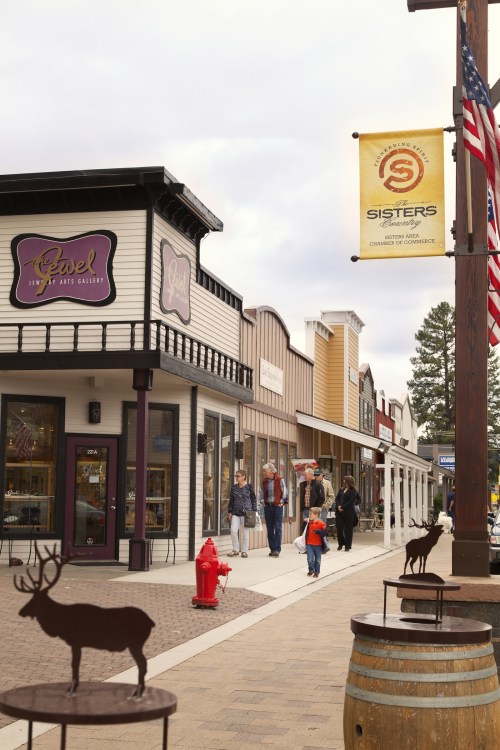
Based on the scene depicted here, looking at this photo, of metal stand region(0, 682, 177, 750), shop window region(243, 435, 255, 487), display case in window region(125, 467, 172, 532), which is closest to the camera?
metal stand region(0, 682, 177, 750)

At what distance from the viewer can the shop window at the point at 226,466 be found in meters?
20.3

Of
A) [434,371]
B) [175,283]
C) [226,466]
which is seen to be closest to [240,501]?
[226,466]

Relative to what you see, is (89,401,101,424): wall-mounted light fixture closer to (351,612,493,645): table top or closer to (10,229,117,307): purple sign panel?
(10,229,117,307): purple sign panel

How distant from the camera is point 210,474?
19656mm

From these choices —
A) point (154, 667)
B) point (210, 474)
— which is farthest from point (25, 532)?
point (154, 667)

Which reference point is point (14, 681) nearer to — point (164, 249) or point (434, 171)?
point (434, 171)

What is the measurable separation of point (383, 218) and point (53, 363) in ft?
32.0

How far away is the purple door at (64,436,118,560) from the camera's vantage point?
17.1 metres

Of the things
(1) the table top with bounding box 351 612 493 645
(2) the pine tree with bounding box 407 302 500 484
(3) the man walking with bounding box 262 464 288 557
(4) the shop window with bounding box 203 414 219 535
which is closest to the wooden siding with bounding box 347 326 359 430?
(4) the shop window with bounding box 203 414 219 535

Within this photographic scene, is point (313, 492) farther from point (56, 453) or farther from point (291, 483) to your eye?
point (291, 483)

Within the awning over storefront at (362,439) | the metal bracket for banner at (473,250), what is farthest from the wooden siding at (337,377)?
the metal bracket for banner at (473,250)

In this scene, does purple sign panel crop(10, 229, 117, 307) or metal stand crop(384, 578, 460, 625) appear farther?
purple sign panel crop(10, 229, 117, 307)

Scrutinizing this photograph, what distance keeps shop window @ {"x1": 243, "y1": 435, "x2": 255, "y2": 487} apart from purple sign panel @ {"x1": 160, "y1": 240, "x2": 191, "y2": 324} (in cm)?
472

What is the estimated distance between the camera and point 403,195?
291 inches
